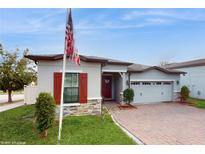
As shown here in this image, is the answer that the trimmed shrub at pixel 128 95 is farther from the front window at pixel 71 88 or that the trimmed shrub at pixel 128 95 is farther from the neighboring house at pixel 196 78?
the neighboring house at pixel 196 78

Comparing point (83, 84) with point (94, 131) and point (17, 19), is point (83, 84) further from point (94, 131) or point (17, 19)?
point (17, 19)

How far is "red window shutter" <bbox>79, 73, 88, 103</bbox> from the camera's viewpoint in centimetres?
1024

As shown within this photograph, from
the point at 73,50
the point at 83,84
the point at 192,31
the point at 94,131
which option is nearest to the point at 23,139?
the point at 94,131

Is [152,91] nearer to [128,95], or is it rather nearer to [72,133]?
[128,95]

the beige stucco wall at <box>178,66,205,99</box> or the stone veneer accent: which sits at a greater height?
the beige stucco wall at <box>178,66,205,99</box>

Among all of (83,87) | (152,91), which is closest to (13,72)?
(83,87)

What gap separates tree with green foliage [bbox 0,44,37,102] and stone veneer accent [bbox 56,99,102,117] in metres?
8.83

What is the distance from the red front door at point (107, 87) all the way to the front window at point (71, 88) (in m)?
6.98

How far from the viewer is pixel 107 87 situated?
17094 millimetres

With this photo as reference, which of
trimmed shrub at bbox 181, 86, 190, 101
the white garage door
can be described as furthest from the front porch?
trimmed shrub at bbox 181, 86, 190, 101

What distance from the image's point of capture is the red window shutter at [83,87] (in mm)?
10242

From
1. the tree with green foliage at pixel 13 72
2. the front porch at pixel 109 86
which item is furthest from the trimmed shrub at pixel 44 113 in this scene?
the tree with green foliage at pixel 13 72

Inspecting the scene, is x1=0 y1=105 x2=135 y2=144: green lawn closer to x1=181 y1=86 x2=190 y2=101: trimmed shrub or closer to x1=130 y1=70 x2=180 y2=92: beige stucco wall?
x1=130 y1=70 x2=180 y2=92: beige stucco wall
